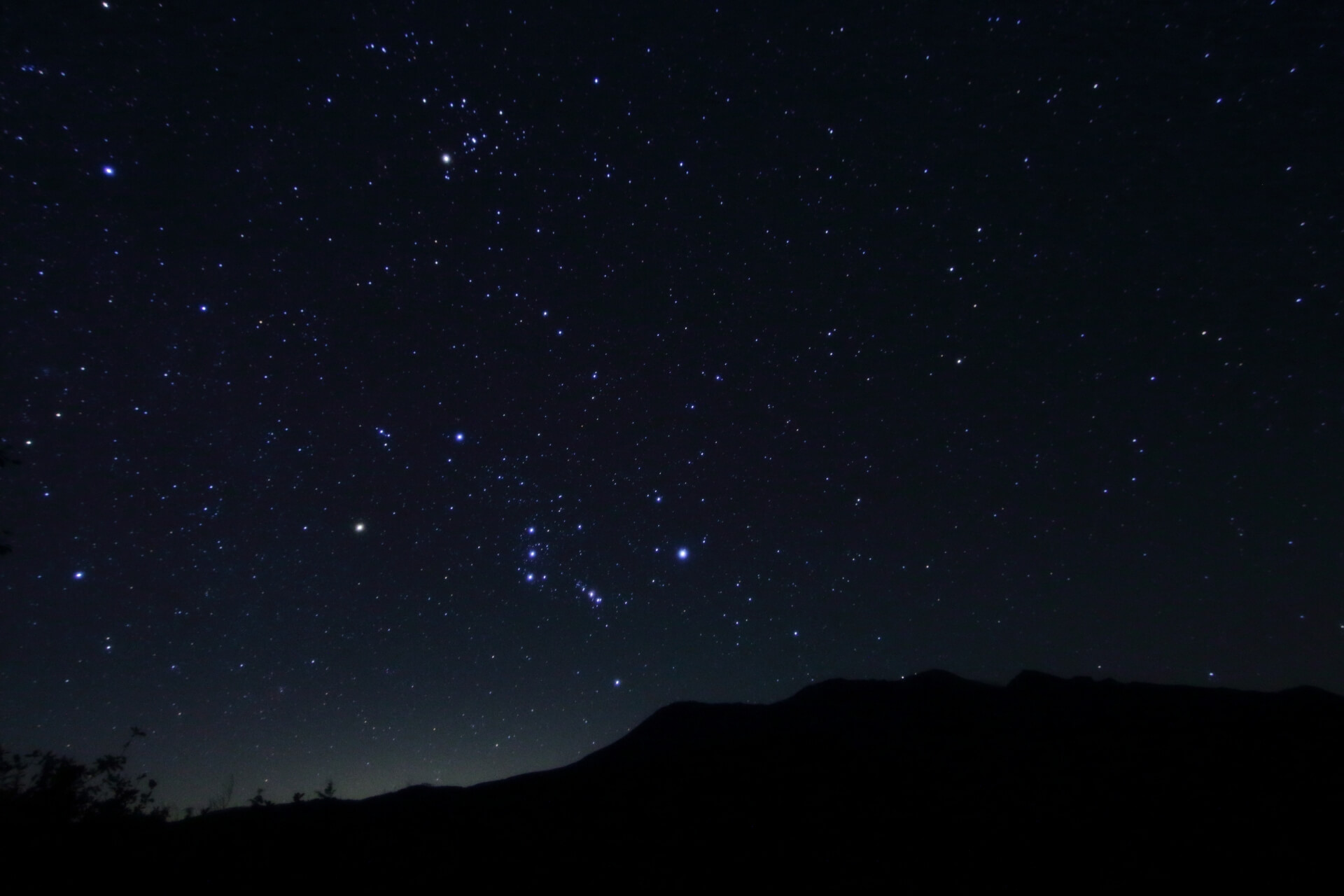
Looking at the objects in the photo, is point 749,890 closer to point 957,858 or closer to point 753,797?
point 753,797

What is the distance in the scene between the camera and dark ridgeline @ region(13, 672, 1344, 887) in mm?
9039

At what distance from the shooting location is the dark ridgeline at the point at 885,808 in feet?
29.7

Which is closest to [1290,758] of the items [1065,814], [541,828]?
[1065,814]

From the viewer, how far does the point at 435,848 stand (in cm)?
964

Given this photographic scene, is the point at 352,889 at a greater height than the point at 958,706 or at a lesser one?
lesser

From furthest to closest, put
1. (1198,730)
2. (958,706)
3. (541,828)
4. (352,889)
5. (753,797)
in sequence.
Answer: (958,706) < (1198,730) < (753,797) < (541,828) < (352,889)

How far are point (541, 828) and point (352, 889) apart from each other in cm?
271

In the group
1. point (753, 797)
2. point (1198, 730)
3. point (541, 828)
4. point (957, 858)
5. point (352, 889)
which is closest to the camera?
point (352, 889)

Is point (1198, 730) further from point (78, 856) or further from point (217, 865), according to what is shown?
point (78, 856)

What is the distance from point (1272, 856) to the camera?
8852 millimetres

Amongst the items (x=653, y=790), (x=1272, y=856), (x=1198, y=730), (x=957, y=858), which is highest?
(x=653, y=790)

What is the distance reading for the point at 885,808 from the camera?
10.5 meters

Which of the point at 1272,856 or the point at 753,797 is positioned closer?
the point at 1272,856

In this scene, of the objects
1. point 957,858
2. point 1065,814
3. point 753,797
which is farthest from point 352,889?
point 1065,814
